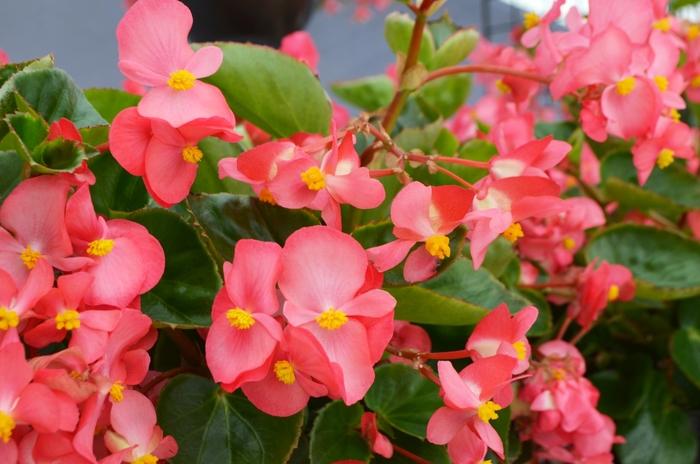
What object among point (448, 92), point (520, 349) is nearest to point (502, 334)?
point (520, 349)

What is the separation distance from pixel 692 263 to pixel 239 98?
17.6 inches

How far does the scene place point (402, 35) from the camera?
2.24 feet

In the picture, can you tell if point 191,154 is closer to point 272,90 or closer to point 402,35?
point 272,90

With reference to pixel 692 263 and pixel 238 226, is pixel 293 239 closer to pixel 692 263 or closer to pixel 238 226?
pixel 238 226

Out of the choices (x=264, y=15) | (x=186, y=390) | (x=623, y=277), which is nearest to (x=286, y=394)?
(x=186, y=390)

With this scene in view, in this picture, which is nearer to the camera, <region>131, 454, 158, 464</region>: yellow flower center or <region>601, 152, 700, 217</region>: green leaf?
<region>131, 454, 158, 464</region>: yellow flower center

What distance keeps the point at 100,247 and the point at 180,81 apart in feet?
0.28

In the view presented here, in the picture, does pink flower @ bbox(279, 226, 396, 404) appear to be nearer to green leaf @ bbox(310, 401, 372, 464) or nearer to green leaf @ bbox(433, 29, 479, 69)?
green leaf @ bbox(310, 401, 372, 464)

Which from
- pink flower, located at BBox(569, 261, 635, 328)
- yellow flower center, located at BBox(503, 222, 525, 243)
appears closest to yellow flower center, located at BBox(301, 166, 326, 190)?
yellow flower center, located at BBox(503, 222, 525, 243)

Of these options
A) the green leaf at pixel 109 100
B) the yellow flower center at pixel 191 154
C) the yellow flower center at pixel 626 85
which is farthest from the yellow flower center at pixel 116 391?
the yellow flower center at pixel 626 85

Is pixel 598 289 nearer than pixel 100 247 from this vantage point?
No

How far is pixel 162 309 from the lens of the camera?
0.41m

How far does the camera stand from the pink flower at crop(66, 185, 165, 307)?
0.35 meters

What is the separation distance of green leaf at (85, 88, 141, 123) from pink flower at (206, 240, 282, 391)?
0.21 meters
